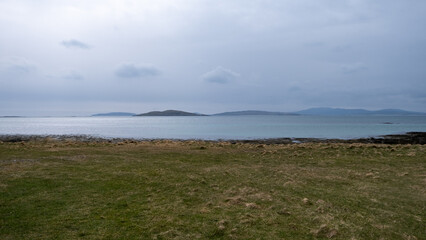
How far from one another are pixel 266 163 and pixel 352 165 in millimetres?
5945

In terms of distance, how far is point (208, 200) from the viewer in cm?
1102

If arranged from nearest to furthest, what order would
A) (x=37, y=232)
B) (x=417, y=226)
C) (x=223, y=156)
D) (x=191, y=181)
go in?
(x=37, y=232) < (x=417, y=226) < (x=191, y=181) < (x=223, y=156)

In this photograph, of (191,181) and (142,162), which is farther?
(142,162)

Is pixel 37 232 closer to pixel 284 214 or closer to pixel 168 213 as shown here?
pixel 168 213

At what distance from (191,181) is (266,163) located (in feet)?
26.0

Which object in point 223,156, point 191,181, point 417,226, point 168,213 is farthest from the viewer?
point 223,156

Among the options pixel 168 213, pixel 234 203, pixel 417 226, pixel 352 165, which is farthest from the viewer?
pixel 352 165

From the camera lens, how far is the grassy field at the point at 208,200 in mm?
8023

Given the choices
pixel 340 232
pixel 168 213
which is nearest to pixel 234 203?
pixel 168 213

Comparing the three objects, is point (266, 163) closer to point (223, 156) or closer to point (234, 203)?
point (223, 156)

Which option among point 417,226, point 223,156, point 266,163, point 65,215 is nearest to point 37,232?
point 65,215

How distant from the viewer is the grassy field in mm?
8023

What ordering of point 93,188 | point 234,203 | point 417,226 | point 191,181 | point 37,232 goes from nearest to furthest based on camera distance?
point 37,232, point 417,226, point 234,203, point 93,188, point 191,181

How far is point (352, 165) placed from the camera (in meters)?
19.0
